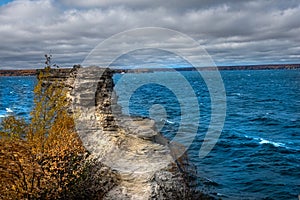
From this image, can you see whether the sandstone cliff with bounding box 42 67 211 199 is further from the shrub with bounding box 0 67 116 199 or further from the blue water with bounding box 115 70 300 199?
the blue water with bounding box 115 70 300 199

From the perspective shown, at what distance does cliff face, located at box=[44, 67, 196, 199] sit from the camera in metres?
23.6

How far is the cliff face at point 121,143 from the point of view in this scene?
2358 cm

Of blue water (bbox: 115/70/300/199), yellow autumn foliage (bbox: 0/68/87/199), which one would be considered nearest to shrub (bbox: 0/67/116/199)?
yellow autumn foliage (bbox: 0/68/87/199)

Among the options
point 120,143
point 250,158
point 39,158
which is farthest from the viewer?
point 250,158

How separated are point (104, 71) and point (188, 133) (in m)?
25.0

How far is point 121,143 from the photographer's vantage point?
27641 mm

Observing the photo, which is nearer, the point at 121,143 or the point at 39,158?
the point at 39,158

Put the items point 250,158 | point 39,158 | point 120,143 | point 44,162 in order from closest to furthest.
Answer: point 39,158 → point 44,162 → point 120,143 → point 250,158

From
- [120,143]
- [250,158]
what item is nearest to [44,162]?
[120,143]

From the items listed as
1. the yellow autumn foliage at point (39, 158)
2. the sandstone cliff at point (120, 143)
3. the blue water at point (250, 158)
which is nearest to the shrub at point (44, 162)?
the yellow autumn foliage at point (39, 158)

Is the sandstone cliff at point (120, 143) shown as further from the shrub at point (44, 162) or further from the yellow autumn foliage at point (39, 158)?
the yellow autumn foliage at point (39, 158)

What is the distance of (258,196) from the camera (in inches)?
1201

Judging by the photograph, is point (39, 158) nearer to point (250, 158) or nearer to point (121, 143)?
point (121, 143)

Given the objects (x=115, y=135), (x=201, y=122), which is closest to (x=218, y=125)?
(x=201, y=122)
